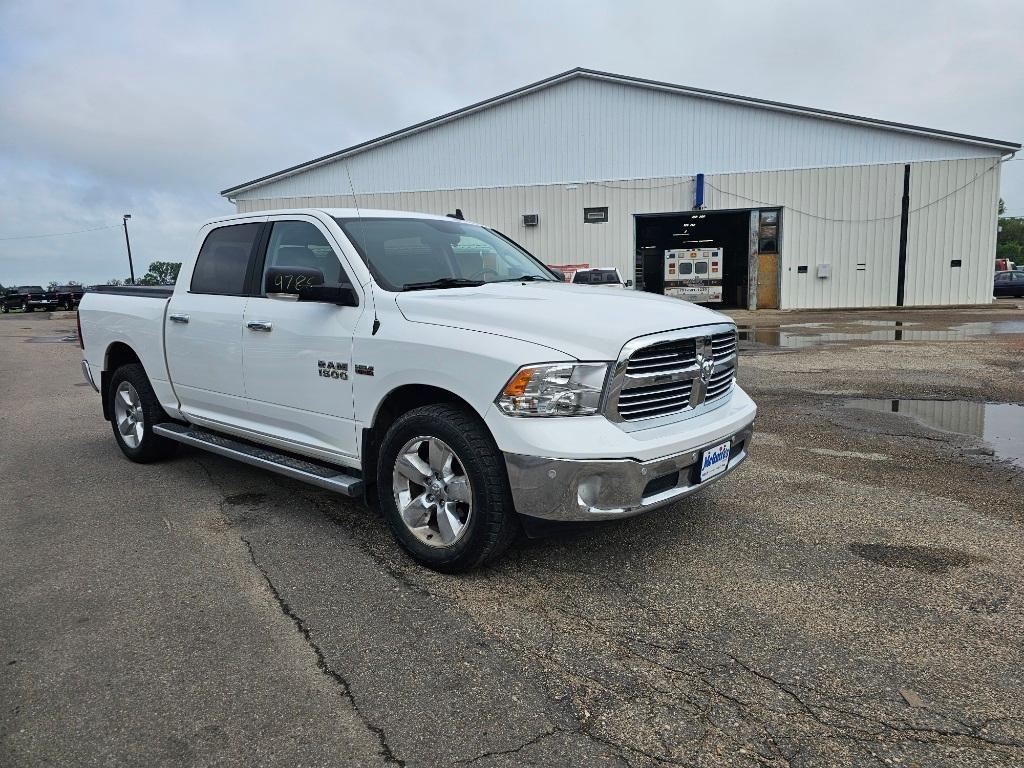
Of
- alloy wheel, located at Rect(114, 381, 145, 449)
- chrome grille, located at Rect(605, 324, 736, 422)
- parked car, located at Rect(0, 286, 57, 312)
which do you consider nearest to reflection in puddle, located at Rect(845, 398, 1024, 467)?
chrome grille, located at Rect(605, 324, 736, 422)

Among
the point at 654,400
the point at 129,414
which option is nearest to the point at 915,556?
the point at 654,400

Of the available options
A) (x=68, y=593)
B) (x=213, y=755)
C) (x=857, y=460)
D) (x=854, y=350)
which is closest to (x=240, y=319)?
(x=68, y=593)

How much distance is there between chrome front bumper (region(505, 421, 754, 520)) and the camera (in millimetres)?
3195

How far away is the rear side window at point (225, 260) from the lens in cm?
495

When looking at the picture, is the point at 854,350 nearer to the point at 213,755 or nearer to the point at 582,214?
the point at 213,755

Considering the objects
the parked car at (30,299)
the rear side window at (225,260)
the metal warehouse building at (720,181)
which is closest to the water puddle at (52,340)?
the metal warehouse building at (720,181)

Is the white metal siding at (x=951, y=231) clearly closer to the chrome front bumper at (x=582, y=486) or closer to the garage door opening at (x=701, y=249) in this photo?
the garage door opening at (x=701, y=249)

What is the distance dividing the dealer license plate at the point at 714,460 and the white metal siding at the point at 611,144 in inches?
961

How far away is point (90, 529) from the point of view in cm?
450

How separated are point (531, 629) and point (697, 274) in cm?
2589

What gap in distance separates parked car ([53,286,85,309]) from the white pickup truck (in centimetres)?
4404

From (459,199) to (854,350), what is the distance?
59.5 ft

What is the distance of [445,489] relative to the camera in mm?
3600

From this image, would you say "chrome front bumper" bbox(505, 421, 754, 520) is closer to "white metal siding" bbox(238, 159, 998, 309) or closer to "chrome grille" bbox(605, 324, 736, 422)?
"chrome grille" bbox(605, 324, 736, 422)
